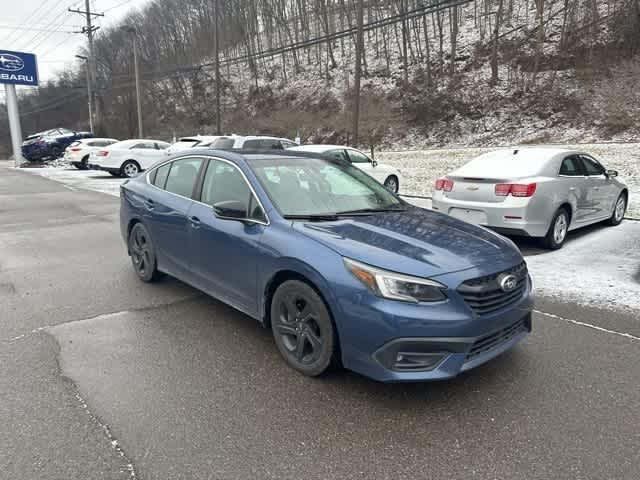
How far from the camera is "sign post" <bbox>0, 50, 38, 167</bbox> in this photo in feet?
92.2

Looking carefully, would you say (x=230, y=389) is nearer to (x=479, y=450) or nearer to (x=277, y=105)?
(x=479, y=450)

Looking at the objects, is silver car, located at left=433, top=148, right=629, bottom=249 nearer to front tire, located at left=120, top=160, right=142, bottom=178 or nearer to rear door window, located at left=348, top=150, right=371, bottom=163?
rear door window, located at left=348, top=150, right=371, bottom=163

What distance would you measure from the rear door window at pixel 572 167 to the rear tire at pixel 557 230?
1.93 ft

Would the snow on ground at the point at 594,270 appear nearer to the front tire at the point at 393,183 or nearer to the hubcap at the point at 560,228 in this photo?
the hubcap at the point at 560,228

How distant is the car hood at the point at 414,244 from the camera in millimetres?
2965

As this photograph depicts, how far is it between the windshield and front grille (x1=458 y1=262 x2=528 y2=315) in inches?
50.0

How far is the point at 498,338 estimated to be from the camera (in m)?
3.11

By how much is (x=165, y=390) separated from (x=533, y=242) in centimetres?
613

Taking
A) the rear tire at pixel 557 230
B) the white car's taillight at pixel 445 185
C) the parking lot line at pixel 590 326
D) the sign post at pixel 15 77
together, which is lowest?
the parking lot line at pixel 590 326

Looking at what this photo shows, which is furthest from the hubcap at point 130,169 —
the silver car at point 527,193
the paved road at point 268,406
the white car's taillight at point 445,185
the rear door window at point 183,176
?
the paved road at point 268,406

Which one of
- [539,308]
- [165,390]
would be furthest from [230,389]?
[539,308]

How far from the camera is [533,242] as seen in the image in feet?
24.2

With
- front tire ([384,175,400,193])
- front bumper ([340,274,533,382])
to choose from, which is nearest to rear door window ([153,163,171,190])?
front bumper ([340,274,533,382])

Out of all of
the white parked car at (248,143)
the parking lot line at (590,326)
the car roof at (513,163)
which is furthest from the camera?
the white parked car at (248,143)
